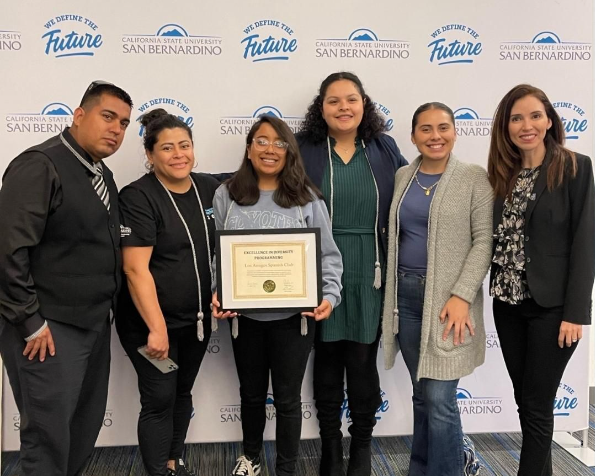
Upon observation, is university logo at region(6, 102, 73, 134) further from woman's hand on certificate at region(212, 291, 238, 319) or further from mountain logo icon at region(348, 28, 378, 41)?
mountain logo icon at region(348, 28, 378, 41)

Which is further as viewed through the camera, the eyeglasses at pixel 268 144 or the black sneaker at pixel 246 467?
the black sneaker at pixel 246 467

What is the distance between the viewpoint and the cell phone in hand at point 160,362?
1990 mm

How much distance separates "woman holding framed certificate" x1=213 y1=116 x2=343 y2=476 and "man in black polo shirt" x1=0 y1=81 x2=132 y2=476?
1.48ft

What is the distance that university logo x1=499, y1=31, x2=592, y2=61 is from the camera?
2676 millimetres

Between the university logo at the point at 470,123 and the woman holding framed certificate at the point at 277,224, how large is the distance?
43.6 inches

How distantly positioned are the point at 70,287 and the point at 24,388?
0.39m

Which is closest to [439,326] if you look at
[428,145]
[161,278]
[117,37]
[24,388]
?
[428,145]

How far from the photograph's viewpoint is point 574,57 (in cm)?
269

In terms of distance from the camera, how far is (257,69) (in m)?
2.57

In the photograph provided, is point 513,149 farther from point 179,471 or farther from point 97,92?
point 179,471

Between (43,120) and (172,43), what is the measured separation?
75 centimetres

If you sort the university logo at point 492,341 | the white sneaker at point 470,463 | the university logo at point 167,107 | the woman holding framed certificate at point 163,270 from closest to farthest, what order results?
1. the woman holding framed certificate at point 163,270
2. the white sneaker at point 470,463
3. the university logo at point 167,107
4. the university logo at point 492,341

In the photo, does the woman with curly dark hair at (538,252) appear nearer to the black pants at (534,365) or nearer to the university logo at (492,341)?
the black pants at (534,365)

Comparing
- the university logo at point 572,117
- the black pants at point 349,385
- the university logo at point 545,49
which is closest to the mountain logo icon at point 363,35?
the university logo at point 545,49
